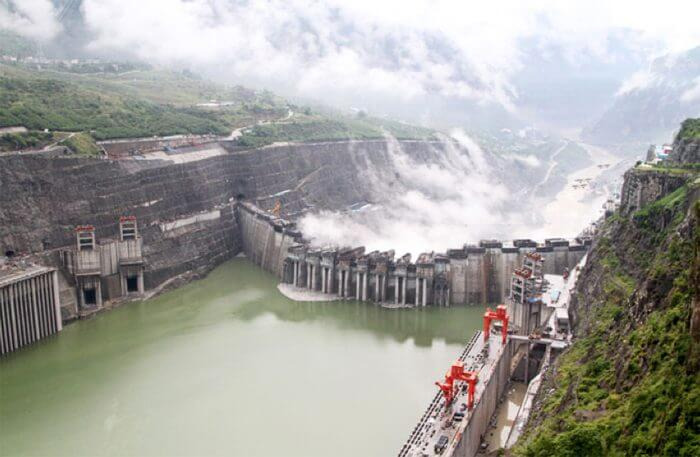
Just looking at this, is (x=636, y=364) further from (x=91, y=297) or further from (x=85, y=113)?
(x=85, y=113)

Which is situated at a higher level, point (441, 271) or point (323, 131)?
point (323, 131)

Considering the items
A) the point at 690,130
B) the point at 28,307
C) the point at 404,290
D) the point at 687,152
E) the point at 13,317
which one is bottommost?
the point at 404,290

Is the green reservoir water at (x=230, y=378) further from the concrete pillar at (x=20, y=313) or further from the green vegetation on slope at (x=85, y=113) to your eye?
the green vegetation on slope at (x=85, y=113)

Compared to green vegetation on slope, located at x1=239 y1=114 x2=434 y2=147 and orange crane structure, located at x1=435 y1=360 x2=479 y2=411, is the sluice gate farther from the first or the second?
green vegetation on slope, located at x1=239 y1=114 x2=434 y2=147

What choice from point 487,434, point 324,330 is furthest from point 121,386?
point 487,434

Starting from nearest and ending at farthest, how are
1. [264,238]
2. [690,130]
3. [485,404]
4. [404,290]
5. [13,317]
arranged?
[485,404] < [13,317] < [690,130] < [404,290] < [264,238]

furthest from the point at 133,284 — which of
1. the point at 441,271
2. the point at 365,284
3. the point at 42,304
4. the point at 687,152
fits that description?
the point at 687,152

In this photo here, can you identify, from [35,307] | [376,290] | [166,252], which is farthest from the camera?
[166,252]

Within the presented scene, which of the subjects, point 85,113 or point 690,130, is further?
A: point 85,113
